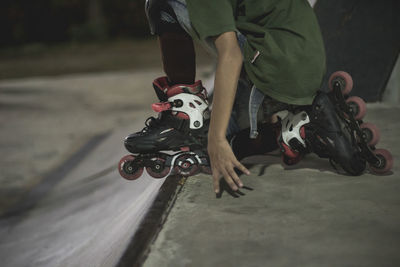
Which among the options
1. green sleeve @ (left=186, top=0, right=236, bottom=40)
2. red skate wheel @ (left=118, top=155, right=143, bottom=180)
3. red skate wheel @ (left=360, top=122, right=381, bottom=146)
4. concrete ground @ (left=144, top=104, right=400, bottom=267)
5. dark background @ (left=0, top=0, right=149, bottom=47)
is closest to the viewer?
concrete ground @ (left=144, top=104, right=400, bottom=267)

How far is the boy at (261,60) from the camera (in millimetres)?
1947

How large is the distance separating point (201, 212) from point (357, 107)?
91cm

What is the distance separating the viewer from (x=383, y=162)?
7.18 feet

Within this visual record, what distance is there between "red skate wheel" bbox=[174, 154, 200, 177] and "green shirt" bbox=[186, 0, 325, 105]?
0.47 metres

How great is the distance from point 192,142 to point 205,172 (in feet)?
0.51

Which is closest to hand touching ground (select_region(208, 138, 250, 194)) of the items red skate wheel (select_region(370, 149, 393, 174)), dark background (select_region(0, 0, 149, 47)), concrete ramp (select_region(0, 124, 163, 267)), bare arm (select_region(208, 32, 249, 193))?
bare arm (select_region(208, 32, 249, 193))

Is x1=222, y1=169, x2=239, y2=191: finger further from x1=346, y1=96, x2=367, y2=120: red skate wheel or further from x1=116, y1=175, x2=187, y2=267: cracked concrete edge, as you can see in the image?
x1=346, y1=96, x2=367, y2=120: red skate wheel

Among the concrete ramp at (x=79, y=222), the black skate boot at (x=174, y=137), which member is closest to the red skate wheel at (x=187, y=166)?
the black skate boot at (x=174, y=137)

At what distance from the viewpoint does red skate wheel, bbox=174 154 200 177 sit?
2.30m

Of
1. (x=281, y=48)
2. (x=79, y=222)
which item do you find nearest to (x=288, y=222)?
(x=281, y=48)

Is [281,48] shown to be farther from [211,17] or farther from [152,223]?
[152,223]

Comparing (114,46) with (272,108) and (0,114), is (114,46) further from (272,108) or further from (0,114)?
(272,108)

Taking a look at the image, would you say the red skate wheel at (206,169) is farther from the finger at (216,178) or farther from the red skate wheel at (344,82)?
the red skate wheel at (344,82)

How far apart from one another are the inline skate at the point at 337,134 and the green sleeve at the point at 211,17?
60 cm
